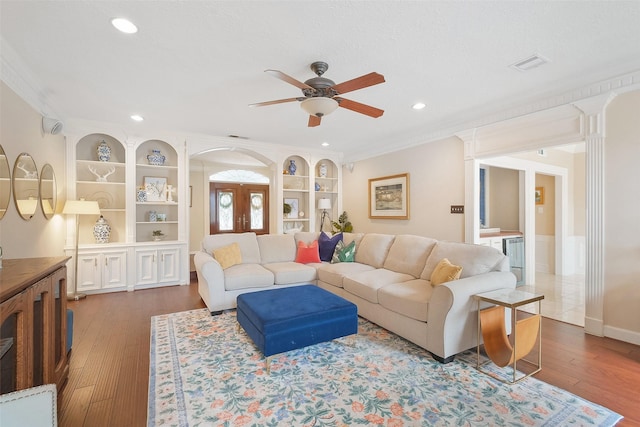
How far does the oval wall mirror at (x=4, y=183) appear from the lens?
2.54 meters

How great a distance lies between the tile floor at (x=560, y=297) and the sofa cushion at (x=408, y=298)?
1.87m

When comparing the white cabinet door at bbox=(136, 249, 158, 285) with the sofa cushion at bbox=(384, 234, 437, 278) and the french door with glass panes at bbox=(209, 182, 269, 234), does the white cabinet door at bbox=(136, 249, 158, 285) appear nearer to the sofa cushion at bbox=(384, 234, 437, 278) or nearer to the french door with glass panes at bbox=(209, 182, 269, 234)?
the french door with glass panes at bbox=(209, 182, 269, 234)

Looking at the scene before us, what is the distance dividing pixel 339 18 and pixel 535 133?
9.25ft

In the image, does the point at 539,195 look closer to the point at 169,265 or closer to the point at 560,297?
the point at 560,297

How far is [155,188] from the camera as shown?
5.12 meters

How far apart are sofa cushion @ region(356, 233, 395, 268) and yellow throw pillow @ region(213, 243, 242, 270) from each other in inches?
68.1

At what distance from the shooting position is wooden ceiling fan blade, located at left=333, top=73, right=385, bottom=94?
219cm

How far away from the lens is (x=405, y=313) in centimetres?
268

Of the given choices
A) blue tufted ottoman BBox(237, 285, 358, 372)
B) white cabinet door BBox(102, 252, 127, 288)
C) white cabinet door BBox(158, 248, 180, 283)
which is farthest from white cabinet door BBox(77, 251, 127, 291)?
blue tufted ottoman BBox(237, 285, 358, 372)

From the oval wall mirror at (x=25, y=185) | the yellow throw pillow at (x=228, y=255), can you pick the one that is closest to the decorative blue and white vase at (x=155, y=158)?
the oval wall mirror at (x=25, y=185)

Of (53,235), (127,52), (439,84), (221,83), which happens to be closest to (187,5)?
(127,52)

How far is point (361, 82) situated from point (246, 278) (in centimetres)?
259

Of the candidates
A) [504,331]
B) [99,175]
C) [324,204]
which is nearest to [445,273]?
[504,331]

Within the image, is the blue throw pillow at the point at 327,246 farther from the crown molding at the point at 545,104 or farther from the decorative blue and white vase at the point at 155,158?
the decorative blue and white vase at the point at 155,158
